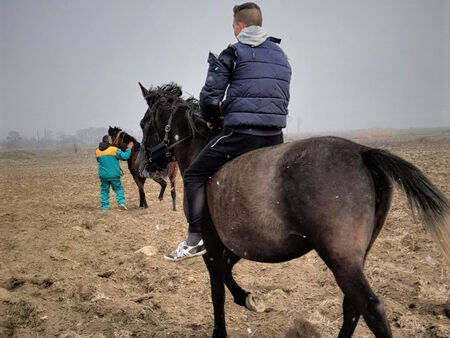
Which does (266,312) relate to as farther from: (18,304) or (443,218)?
(18,304)

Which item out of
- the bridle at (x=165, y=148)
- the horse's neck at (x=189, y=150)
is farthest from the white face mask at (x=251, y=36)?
the bridle at (x=165, y=148)

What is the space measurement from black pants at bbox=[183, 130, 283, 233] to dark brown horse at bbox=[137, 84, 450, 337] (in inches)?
3.3

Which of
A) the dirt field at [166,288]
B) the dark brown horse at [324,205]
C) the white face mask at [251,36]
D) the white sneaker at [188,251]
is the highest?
the white face mask at [251,36]

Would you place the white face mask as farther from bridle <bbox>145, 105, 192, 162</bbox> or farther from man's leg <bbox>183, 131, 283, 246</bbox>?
bridle <bbox>145, 105, 192, 162</bbox>

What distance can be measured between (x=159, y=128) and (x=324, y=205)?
2.35 metres

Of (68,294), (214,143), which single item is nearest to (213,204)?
(214,143)

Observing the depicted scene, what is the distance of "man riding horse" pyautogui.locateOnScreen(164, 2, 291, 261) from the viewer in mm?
3217

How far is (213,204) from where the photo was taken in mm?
3449

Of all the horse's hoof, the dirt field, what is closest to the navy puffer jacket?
the horse's hoof

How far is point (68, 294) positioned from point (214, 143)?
3353 mm

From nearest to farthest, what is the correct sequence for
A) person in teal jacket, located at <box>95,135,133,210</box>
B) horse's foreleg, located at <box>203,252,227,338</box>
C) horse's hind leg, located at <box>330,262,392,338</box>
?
horse's hind leg, located at <box>330,262,392,338</box> < horse's foreleg, located at <box>203,252,227,338</box> < person in teal jacket, located at <box>95,135,133,210</box>

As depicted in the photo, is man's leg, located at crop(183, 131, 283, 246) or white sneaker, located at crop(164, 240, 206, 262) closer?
man's leg, located at crop(183, 131, 283, 246)

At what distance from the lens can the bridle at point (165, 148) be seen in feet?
13.7

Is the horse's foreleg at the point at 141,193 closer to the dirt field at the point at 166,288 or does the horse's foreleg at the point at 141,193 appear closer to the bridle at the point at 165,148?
the dirt field at the point at 166,288
